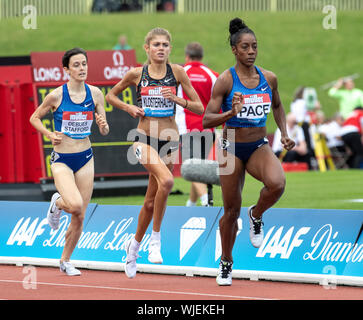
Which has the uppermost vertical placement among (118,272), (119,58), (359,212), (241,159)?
(119,58)

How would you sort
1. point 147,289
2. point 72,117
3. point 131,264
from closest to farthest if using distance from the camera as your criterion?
point 147,289, point 131,264, point 72,117

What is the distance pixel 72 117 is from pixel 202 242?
2.13m

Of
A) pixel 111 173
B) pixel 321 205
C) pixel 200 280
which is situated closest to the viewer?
pixel 200 280

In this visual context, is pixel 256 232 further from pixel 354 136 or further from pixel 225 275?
pixel 354 136

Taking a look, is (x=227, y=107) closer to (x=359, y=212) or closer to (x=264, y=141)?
(x=264, y=141)

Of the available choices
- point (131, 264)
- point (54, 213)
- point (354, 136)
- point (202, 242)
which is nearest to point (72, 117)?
point (54, 213)

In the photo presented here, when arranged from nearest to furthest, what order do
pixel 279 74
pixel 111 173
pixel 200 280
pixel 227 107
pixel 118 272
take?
pixel 227 107 < pixel 200 280 < pixel 118 272 < pixel 111 173 < pixel 279 74

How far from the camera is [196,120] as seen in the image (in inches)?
541

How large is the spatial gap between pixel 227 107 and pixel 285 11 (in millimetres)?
36928

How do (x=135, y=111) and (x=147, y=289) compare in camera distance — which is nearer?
(x=147, y=289)

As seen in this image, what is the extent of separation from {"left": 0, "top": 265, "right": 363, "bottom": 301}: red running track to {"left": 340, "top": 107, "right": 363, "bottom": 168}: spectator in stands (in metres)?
13.3

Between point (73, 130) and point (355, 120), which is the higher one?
point (73, 130)

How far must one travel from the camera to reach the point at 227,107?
9.69 m
